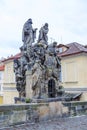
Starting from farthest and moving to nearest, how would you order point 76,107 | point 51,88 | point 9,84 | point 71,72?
point 9,84, point 71,72, point 51,88, point 76,107

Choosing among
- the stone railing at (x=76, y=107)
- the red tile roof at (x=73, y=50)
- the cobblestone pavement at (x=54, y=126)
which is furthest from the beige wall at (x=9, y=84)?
the cobblestone pavement at (x=54, y=126)

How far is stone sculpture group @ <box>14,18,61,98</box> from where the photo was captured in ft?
30.5

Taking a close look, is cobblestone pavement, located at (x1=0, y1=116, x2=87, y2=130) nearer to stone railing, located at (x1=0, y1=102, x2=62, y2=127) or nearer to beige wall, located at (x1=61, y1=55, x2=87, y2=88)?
stone railing, located at (x1=0, y1=102, x2=62, y2=127)

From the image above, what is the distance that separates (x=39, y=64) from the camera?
9.38m

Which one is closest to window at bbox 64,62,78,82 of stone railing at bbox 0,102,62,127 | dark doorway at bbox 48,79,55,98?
dark doorway at bbox 48,79,55,98

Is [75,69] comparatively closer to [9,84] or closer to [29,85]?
[9,84]

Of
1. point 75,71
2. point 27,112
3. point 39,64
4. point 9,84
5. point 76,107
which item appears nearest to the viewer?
point 27,112

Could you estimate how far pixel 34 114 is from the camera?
704 centimetres

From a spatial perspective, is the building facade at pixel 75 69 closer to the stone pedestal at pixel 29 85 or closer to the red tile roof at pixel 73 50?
the red tile roof at pixel 73 50

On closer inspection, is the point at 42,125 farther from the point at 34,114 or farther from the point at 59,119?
the point at 59,119

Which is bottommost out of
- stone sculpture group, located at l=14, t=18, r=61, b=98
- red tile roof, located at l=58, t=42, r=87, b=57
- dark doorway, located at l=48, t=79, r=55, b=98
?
dark doorway, located at l=48, t=79, r=55, b=98

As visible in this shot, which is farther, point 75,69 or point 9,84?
point 9,84

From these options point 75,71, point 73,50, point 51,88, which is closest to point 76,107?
point 51,88

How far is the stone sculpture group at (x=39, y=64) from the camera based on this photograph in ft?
30.5
